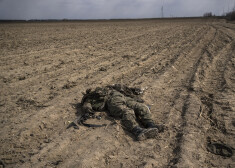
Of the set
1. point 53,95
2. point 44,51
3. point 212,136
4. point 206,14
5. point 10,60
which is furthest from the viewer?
point 206,14

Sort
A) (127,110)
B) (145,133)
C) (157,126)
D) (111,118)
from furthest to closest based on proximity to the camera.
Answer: (111,118) → (127,110) → (157,126) → (145,133)

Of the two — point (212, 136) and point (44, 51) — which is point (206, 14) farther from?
point (212, 136)

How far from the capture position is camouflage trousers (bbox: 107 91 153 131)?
3672 millimetres

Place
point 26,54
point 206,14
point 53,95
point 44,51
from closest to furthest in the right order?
point 53,95 → point 26,54 → point 44,51 → point 206,14

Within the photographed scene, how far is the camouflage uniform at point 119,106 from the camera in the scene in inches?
146

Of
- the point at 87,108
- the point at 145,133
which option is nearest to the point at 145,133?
the point at 145,133

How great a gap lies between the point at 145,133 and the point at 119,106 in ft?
2.52

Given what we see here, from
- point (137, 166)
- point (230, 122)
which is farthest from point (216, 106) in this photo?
point (137, 166)

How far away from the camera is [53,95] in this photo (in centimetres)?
508

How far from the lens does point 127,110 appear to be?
3824 mm

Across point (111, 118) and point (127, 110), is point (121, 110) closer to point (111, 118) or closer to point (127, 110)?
point (127, 110)

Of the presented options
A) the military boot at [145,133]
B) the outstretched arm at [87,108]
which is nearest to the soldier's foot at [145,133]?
the military boot at [145,133]

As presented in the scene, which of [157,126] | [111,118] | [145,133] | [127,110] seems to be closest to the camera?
[145,133]

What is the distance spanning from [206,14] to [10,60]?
225 ft
